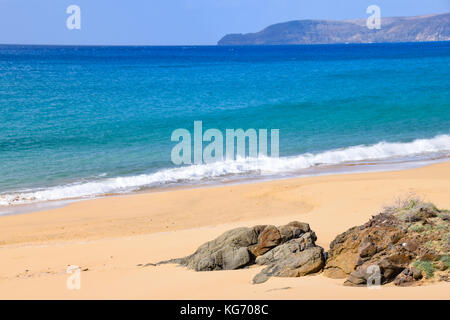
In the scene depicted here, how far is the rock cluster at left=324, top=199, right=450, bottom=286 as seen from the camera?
8.52m

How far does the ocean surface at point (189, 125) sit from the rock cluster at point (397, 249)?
12.5 m

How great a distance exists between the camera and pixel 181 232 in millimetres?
14414

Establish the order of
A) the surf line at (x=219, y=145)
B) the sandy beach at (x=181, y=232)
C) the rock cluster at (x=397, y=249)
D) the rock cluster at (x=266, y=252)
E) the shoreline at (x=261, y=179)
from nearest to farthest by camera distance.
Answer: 1. the rock cluster at (x=397, y=249)
2. the sandy beach at (x=181, y=232)
3. the rock cluster at (x=266, y=252)
4. the shoreline at (x=261, y=179)
5. the surf line at (x=219, y=145)

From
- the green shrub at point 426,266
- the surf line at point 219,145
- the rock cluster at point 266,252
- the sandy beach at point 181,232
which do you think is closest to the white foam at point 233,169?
the surf line at point 219,145

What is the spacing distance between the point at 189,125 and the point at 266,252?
25.1 metres

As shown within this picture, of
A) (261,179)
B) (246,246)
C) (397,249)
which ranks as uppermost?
(397,249)

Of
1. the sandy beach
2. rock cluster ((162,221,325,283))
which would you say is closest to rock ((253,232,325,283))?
rock cluster ((162,221,325,283))

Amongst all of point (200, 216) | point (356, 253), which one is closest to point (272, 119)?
point (200, 216)

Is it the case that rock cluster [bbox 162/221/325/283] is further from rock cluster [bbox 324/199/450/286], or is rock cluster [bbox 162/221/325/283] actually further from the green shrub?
the green shrub

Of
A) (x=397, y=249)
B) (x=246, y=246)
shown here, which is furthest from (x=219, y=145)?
(x=397, y=249)

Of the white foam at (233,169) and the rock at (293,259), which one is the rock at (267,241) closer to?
the rock at (293,259)

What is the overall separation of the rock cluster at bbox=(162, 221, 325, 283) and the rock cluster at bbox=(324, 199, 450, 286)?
422mm

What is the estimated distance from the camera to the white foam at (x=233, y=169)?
20094 mm

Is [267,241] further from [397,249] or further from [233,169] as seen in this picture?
[233,169]
